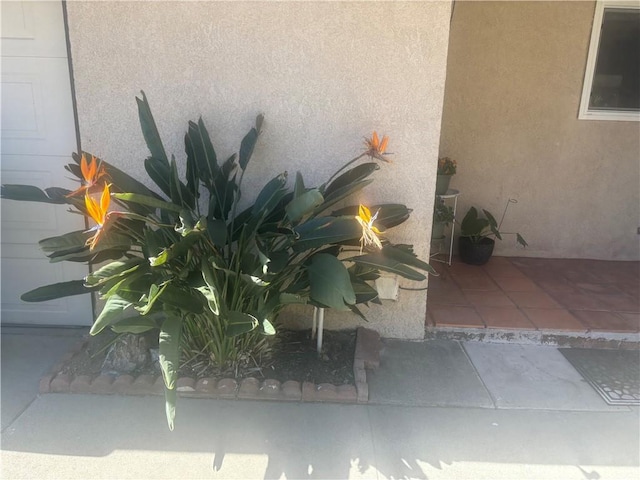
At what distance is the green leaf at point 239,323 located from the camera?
7.49 feet

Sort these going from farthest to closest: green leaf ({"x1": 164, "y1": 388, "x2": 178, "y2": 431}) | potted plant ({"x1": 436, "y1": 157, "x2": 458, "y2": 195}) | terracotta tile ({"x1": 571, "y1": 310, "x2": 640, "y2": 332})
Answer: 1. potted plant ({"x1": 436, "y1": 157, "x2": 458, "y2": 195})
2. terracotta tile ({"x1": 571, "y1": 310, "x2": 640, "y2": 332})
3. green leaf ({"x1": 164, "y1": 388, "x2": 178, "y2": 431})

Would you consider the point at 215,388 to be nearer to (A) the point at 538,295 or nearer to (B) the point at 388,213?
(B) the point at 388,213

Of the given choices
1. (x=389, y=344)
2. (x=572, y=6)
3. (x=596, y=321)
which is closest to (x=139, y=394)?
(x=389, y=344)

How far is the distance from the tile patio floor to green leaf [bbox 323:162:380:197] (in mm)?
1293

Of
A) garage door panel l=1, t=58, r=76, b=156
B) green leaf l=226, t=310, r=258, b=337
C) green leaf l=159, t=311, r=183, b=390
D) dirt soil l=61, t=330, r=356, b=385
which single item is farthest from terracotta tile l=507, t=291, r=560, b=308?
garage door panel l=1, t=58, r=76, b=156

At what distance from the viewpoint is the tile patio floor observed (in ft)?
11.3

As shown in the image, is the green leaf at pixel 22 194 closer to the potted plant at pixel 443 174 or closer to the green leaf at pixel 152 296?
the green leaf at pixel 152 296

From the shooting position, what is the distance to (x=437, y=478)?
2.18 m

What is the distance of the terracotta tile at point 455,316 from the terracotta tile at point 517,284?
672 mm

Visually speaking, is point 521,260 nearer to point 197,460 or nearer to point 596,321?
point 596,321

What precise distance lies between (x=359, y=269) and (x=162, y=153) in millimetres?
1386

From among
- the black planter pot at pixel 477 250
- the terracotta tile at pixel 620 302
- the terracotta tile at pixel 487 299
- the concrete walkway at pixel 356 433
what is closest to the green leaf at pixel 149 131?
the concrete walkway at pixel 356 433

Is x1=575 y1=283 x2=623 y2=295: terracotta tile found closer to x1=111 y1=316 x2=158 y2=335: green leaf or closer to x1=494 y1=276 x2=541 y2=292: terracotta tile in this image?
x1=494 y1=276 x2=541 y2=292: terracotta tile

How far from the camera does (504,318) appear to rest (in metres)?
3.49
